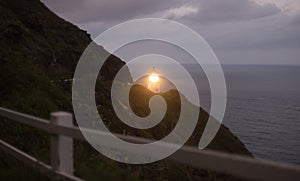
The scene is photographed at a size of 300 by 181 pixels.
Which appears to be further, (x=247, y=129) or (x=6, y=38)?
(x=247, y=129)

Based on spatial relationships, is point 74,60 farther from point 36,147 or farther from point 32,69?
point 36,147

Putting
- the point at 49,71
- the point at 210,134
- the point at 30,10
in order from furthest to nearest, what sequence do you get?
1. the point at 210,134
2. the point at 30,10
3. the point at 49,71

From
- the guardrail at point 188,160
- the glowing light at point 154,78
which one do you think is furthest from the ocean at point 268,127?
the guardrail at point 188,160

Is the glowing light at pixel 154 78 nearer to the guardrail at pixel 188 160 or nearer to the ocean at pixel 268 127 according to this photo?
the guardrail at pixel 188 160

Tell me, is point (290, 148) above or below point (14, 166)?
below

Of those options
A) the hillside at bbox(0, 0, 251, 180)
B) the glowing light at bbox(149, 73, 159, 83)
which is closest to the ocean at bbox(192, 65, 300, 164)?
the hillside at bbox(0, 0, 251, 180)

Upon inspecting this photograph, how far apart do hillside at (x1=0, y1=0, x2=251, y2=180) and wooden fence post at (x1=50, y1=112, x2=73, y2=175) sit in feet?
4.24

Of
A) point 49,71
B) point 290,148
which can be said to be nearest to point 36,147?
point 49,71

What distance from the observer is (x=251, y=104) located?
16288 centimetres

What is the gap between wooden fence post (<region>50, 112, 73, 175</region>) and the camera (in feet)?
13.4

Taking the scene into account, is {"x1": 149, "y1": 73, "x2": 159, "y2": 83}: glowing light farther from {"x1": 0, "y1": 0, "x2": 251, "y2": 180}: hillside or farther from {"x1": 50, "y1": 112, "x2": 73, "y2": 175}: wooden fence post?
{"x1": 50, "y1": 112, "x2": 73, "y2": 175}: wooden fence post

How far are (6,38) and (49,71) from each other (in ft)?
14.8

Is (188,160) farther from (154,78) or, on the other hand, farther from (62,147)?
(154,78)

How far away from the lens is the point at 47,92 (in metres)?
12.4
